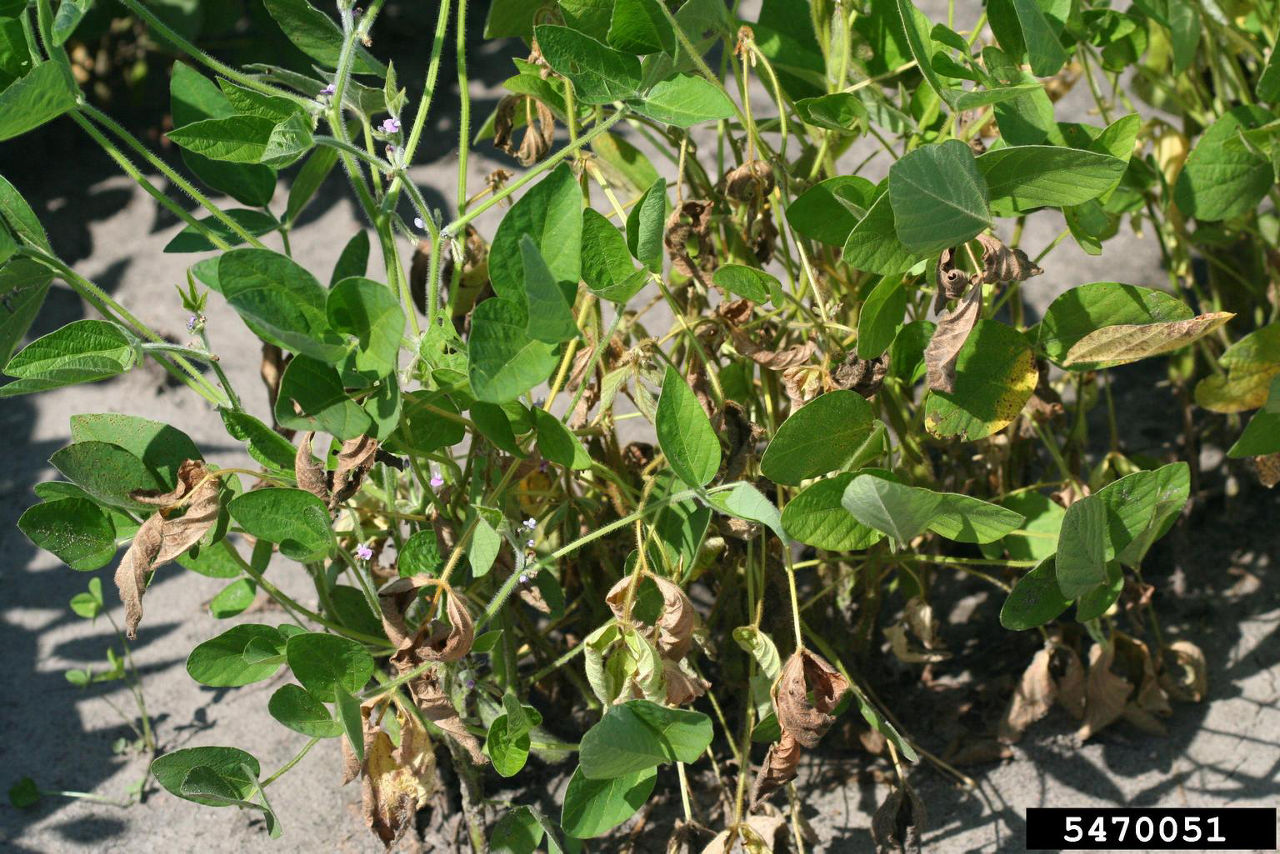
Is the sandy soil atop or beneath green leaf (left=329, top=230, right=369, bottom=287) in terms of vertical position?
beneath

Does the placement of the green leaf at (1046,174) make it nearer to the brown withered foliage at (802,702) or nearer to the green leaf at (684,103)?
the green leaf at (684,103)

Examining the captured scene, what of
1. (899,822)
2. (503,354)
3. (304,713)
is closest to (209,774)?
(304,713)

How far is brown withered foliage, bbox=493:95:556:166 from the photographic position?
1.17 meters

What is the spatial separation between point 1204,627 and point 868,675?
1.41ft

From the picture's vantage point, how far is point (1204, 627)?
4.68 ft

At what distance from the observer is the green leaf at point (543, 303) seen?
720 millimetres

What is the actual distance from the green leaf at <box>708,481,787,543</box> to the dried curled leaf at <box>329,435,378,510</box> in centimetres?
28

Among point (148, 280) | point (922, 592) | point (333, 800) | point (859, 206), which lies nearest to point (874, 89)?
point (859, 206)

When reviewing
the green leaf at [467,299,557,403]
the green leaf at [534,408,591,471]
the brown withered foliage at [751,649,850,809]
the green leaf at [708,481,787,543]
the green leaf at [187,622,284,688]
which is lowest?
the brown withered foliage at [751,649,850,809]

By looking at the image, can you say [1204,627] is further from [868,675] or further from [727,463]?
[727,463]

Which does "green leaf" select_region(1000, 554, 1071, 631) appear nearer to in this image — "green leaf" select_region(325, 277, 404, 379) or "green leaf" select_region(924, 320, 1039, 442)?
"green leaf" select_region(924, 320, 1039, 442)

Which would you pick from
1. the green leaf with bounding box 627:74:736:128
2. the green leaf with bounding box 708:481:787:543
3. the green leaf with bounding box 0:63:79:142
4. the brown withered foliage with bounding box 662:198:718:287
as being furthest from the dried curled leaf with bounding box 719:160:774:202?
the green leaf with bounding box 0:63:79:142

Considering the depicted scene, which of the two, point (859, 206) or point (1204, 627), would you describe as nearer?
point (859, 206)

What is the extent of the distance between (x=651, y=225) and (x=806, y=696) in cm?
41
